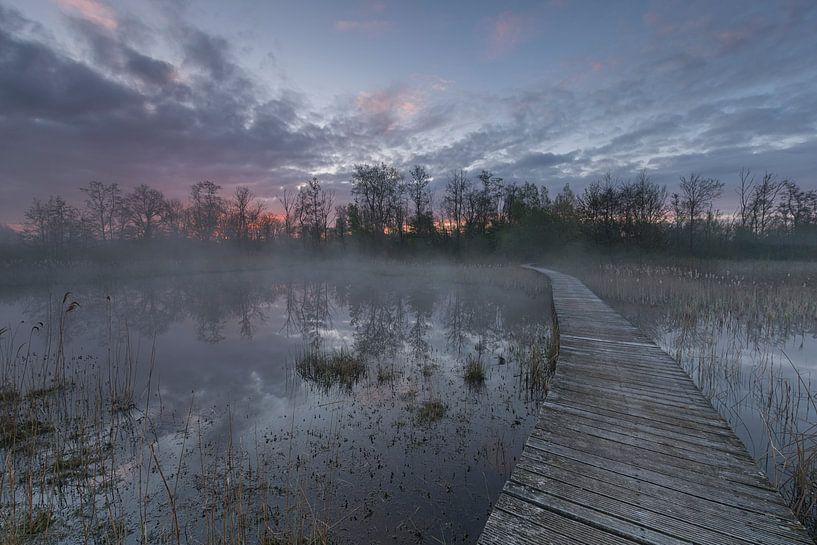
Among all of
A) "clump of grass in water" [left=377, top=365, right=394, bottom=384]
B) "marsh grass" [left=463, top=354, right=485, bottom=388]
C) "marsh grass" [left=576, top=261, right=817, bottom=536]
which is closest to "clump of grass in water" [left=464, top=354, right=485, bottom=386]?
"marsh grass" [left=463, top=354, right=485, bottom=388]

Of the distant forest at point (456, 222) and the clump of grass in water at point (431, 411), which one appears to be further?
the distant forest at point (456, 222)

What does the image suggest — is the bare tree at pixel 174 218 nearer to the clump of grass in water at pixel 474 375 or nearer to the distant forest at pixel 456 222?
the distant forest at pixel 456 222

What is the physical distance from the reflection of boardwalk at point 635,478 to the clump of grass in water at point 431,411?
5.57 feet

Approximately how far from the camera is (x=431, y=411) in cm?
471

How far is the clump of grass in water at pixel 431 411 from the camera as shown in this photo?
180 inches

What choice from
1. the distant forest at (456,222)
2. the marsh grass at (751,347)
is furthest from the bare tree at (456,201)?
the marsh grass at (751,347)

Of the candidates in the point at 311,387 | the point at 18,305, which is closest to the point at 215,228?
the point at 18,305

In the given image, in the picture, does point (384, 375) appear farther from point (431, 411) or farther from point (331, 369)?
point (431, 411)

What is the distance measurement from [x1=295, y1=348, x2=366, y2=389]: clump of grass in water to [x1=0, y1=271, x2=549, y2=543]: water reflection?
23 cm

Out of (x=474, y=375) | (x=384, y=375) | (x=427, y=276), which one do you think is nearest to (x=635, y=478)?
(x=474, y=375)

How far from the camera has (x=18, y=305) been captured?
41.6 ft

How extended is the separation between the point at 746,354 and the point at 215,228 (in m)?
43.8

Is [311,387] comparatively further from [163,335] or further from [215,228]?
[215,228]

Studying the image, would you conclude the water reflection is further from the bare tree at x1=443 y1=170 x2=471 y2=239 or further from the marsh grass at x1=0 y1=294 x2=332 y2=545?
the bare tree at x1=443 y1=170 x2=471 y2=239
